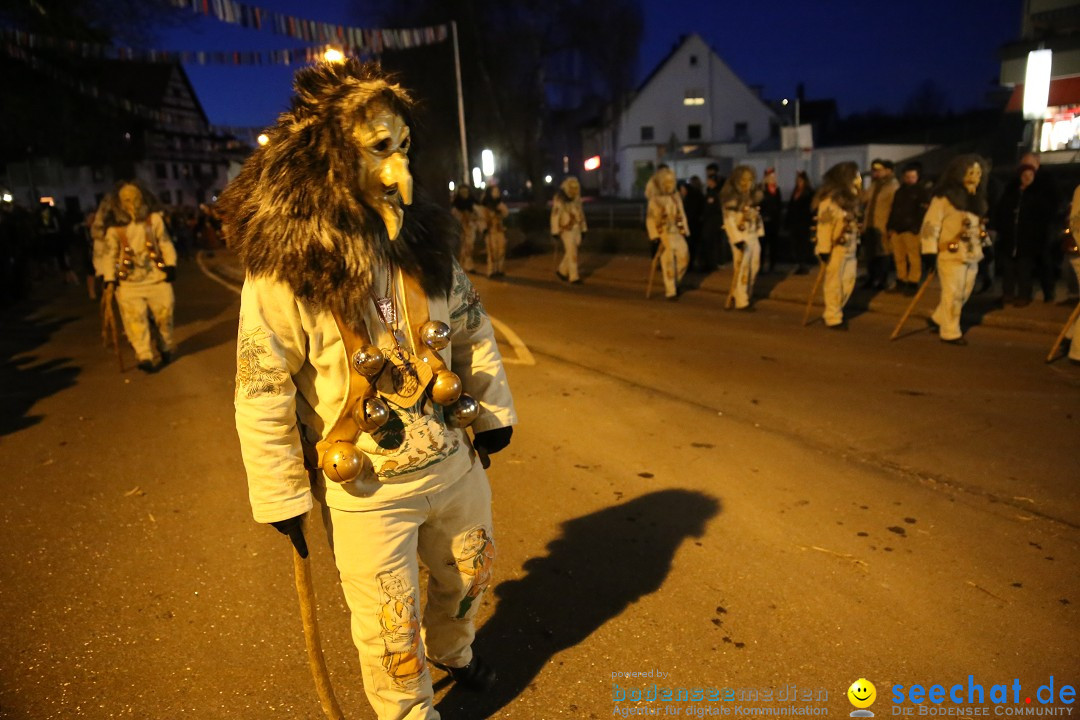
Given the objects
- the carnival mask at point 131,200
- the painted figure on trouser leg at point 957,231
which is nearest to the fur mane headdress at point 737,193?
the painted figure on trouser leg at point 957,231

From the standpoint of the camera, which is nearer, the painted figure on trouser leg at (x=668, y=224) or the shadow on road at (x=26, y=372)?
the shadow on road at (x=26, y=372)

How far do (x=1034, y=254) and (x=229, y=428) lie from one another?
9.50 meters

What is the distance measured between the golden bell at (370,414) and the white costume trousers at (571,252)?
13333 millimetres

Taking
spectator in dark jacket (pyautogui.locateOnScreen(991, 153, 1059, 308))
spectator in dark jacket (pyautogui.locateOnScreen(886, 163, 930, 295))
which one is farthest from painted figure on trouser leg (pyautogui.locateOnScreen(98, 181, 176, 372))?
spectator in dark jacket (pyautogui.locateOnScreen(991, 153, 1059, 308))

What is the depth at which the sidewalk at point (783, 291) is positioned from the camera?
373 inches

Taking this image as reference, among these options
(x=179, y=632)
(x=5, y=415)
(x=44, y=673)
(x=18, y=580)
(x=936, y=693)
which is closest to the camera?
(x=936, y=693)

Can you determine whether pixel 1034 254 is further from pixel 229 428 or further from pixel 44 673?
pixel 44 673

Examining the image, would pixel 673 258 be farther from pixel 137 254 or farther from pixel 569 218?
pixel 137 254

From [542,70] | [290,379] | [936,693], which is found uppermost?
[542,70]

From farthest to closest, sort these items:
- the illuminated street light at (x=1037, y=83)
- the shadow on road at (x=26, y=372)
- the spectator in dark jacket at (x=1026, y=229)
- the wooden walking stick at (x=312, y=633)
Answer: the illuminated street light at (x=1037, y=83) < the spectator in dark jacket at (x=1026, y=229) < the shadow on road at (x=26, y=372) < the wooden walking stick at (x=312, y=633)

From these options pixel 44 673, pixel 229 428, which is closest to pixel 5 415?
pixel 229 428

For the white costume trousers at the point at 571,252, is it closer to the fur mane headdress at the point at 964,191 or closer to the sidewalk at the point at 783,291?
the sidewalk at the point at 783,291

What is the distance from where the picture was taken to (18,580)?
4184 millimetres

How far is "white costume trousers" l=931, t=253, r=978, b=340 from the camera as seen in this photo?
27.2ft
